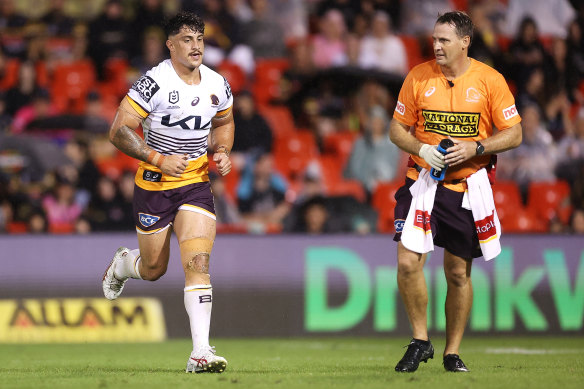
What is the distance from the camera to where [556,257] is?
1238 cm

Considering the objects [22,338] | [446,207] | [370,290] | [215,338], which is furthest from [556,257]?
[22,338]

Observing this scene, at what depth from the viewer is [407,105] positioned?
741 centimetres

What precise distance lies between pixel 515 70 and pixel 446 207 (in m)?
9.42

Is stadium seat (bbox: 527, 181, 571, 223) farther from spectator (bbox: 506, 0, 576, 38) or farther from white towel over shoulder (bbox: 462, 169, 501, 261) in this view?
white towel over shoulder (bbox: 462, 169, 501, 261)

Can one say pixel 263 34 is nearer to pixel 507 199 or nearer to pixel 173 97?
pixel 507 199

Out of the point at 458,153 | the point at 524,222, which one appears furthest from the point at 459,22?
the point at 524,222

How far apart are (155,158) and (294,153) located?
776 cm

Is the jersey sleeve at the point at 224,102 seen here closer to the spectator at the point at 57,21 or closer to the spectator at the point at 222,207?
the spectator at the point at 222,207

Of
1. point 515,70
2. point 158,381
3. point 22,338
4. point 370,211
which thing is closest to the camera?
point 158,381

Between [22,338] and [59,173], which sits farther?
[59,173]

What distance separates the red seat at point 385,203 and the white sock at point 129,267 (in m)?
5.35

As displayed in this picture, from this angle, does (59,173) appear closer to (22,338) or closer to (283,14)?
(22,338)

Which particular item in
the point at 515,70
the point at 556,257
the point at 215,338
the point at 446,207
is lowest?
the point at 215,338

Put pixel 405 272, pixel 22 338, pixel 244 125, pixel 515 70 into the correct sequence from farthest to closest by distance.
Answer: pixel 515 70 → pixel 244 125 → pixel 22 338 → pixel 405 272
